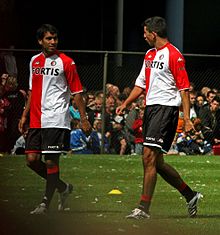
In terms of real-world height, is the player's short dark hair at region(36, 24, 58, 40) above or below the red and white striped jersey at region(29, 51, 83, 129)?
above

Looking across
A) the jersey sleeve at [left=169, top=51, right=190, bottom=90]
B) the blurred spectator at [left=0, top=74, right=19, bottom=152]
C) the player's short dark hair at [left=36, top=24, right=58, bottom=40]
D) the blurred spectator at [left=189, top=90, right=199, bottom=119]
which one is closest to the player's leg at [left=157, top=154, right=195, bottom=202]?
the jersey sleeve at [left=169, top=51, right=190, bottom=90]

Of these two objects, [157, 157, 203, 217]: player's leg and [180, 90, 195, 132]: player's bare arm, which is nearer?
[180, 90, 195, 132]: player's bare arm

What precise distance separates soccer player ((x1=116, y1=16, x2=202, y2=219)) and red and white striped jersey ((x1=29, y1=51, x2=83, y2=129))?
2.63ft

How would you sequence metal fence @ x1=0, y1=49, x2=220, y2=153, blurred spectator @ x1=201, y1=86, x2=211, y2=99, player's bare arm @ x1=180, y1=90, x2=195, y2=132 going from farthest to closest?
blurred spectator @ x1=201, y1=86, x2=211, y2=99 → metal fence @ x1=0, y1=49, x2=220, y2=153 → player's bare arm @ x1=180, y1=90, x2=195, y2=132

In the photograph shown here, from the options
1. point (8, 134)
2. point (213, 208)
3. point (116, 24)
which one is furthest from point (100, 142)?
point (213, 208)

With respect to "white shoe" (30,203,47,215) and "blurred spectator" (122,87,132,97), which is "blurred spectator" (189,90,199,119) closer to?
"blurred spectator" (122,87,132,97)

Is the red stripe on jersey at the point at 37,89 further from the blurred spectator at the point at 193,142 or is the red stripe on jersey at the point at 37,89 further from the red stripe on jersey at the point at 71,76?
the blurred spectator at the point at 193,142

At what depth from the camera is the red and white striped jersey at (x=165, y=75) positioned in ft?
35.5

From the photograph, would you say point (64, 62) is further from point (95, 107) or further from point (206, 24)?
point (206, 24)

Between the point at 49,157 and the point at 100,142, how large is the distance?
10822mm

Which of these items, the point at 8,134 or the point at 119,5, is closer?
the point at 8,134

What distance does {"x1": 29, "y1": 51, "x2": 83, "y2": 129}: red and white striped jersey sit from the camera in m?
11.1

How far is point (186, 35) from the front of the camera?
28312 millimetres

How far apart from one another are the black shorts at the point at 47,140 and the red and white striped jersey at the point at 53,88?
54 millimetres
